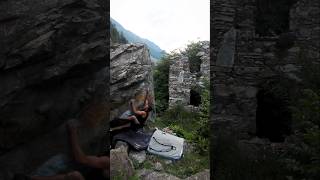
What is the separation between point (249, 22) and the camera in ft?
20.5

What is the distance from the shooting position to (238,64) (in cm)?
622

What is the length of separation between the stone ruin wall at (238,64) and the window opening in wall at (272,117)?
0.12 m

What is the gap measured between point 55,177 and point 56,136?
1.55 feet

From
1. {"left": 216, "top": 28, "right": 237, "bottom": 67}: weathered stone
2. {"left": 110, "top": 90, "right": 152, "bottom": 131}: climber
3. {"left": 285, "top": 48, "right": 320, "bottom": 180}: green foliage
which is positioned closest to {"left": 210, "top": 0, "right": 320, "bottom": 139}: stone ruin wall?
{"left": 216, "top": 28, "right": 237, "bottom": 67}: weathered stone

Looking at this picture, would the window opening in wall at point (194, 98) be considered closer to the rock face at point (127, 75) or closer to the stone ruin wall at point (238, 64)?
A: the rock face at point (127, 75)

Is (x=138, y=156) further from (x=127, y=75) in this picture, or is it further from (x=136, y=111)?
(x=127, y=75)

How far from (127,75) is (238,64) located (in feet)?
10.2

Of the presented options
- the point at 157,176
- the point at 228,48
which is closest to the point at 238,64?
the point at 228,48

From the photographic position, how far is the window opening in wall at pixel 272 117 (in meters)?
6.16

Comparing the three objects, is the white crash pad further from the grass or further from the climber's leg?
the climber's leg

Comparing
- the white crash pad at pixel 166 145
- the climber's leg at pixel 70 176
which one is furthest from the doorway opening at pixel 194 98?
the climber's leg at pixel 70 176

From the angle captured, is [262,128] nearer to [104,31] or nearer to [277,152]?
[277,152]

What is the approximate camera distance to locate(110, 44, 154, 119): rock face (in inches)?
340

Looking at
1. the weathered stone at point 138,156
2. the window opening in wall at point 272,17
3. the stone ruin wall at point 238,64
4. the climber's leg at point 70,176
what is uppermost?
the window opening in wall at point 272,17
